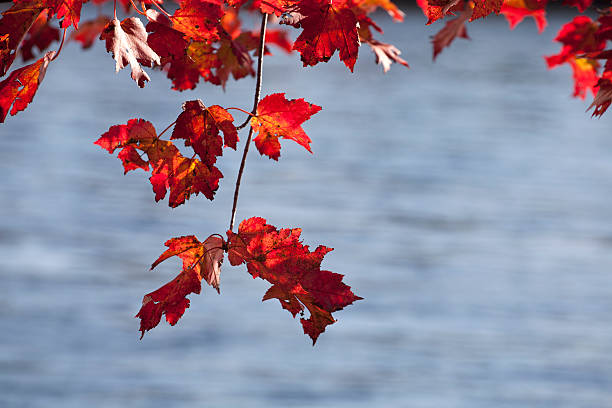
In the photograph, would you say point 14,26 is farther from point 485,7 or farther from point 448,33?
point 448,33

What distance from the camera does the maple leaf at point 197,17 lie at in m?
0.93

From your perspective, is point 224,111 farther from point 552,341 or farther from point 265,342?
point 552,341

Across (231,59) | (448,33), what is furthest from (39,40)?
(448,33)

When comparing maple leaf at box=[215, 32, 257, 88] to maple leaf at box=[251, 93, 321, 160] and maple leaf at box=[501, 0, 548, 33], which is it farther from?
maple leaf at box=[501, 0, 548, 33]

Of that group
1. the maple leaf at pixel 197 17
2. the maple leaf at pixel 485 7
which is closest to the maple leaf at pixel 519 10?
the maple leaf at pixel 485 7

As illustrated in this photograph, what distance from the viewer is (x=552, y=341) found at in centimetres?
337

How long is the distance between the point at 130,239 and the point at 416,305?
1.68 m

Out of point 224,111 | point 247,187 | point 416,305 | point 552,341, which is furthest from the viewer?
point 247,187

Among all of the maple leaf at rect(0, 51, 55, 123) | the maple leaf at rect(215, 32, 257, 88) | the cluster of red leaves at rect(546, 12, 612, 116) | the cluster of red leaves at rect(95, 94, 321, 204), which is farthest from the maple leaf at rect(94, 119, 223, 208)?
the cluster of red leaves at rect(546, 12, 612, 116)

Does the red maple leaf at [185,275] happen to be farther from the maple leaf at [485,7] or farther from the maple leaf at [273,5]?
the maple leaf at [485,7]

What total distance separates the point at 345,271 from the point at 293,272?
9.98 feet

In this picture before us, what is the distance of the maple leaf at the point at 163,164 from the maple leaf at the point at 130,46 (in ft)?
0.34

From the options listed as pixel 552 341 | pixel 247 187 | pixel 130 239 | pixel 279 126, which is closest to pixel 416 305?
pixel 552 341

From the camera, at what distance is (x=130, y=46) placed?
35.9 inches
